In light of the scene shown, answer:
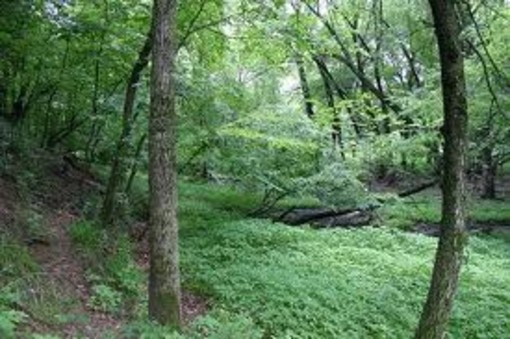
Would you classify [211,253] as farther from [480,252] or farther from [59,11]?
[480,252]

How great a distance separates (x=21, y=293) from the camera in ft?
23.6

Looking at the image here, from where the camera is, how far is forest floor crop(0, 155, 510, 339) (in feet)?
25.0

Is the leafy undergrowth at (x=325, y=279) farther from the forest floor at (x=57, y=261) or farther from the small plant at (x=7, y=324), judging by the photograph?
the small plant at (x=7, y=324)

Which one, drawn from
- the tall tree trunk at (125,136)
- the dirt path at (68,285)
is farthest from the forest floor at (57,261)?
the tall tree trunk at (125,136)

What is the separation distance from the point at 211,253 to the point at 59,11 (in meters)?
4.98

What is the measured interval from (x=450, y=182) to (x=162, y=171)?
11.0 ft

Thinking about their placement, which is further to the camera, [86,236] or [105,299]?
[86,236]

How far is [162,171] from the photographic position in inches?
290

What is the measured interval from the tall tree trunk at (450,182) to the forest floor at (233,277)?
66.7 inches

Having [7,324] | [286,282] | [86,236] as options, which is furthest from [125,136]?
[7,324]

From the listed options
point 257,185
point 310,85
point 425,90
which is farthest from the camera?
point 310,85

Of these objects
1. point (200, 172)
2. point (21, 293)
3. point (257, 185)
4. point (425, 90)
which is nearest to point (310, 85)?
point (425, 90)

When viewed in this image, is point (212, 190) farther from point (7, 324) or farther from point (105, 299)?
point (7, 324)

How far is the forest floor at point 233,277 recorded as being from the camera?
25.0ft
